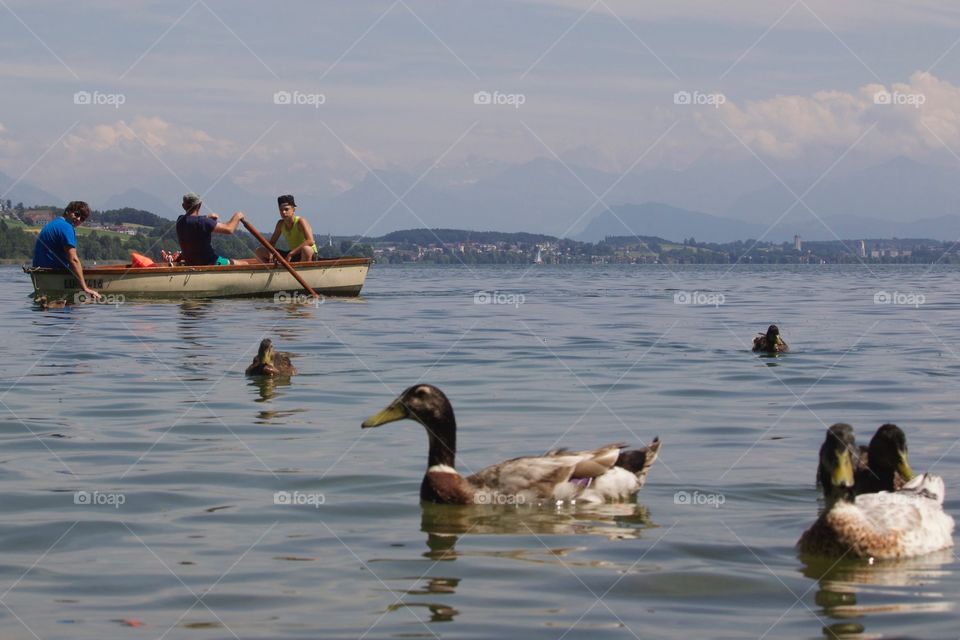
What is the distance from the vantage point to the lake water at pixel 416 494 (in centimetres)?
680

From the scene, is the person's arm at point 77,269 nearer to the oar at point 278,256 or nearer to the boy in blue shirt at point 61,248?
the boy in blue shirt at point 61,248

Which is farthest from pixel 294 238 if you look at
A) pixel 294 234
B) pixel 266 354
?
pixel 266 354

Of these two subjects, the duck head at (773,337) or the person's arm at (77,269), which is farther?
the person's arm at (77,269)

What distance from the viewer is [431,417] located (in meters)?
9.74

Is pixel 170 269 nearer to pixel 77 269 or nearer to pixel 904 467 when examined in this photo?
pixel 77 269

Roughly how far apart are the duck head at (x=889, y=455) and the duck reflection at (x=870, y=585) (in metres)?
1.55

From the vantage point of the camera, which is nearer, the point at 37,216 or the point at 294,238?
the point at 294,238

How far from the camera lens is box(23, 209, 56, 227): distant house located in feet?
436

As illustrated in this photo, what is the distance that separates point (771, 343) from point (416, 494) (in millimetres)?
11114

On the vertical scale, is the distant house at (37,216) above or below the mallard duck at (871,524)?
above

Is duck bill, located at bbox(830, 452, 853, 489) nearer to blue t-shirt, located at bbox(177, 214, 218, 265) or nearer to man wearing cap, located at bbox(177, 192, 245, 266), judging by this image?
man wearing cap, located at bbox(177, 192, 245, 266)

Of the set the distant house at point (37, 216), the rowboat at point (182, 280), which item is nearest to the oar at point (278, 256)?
the rowboat at point (182, 280)

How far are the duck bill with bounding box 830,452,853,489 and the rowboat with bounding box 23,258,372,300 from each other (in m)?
22.6

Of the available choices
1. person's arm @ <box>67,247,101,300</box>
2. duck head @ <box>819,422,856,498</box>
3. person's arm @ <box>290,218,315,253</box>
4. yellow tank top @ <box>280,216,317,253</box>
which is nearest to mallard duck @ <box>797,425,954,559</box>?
duck head @ <box>819,422,856,498</box>
